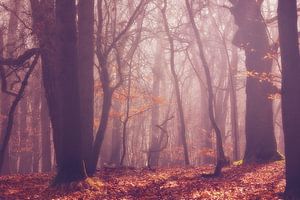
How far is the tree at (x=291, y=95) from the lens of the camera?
9172 mm

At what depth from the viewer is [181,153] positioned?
35.2m

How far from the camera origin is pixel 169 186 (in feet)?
41.7

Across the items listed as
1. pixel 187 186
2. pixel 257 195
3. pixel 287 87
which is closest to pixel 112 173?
pixel 187 186

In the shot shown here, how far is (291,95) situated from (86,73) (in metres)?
7.33

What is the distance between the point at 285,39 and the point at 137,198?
5101 millimetres

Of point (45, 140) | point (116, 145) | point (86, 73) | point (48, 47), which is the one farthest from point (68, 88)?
point (45, 140)

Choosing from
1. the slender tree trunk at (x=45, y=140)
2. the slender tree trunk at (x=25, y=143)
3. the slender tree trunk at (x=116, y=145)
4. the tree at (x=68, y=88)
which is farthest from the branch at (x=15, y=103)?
the slender tree trunk at (x=25, y=143)

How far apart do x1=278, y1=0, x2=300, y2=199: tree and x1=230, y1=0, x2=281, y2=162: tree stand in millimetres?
7232

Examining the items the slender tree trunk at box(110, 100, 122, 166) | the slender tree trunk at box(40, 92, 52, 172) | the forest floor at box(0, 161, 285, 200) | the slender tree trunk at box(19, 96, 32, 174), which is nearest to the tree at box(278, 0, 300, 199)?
the forest floor at box(0, 161, 285, 200)

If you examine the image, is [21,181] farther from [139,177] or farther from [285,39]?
[285,39]

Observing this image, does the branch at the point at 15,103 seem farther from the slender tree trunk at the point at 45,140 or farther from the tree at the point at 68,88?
the slender tree trunk at the point at 45,140

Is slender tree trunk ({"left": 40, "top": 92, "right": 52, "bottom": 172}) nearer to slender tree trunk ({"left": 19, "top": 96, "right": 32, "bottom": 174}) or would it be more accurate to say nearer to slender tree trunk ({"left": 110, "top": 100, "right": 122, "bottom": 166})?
slender tree trunk ({"left": 19, "top": 96, "right": 32, "bottom": 174})

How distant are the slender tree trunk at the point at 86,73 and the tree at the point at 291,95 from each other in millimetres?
6879

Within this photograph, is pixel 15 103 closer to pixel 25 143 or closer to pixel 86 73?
pixel 86 73
